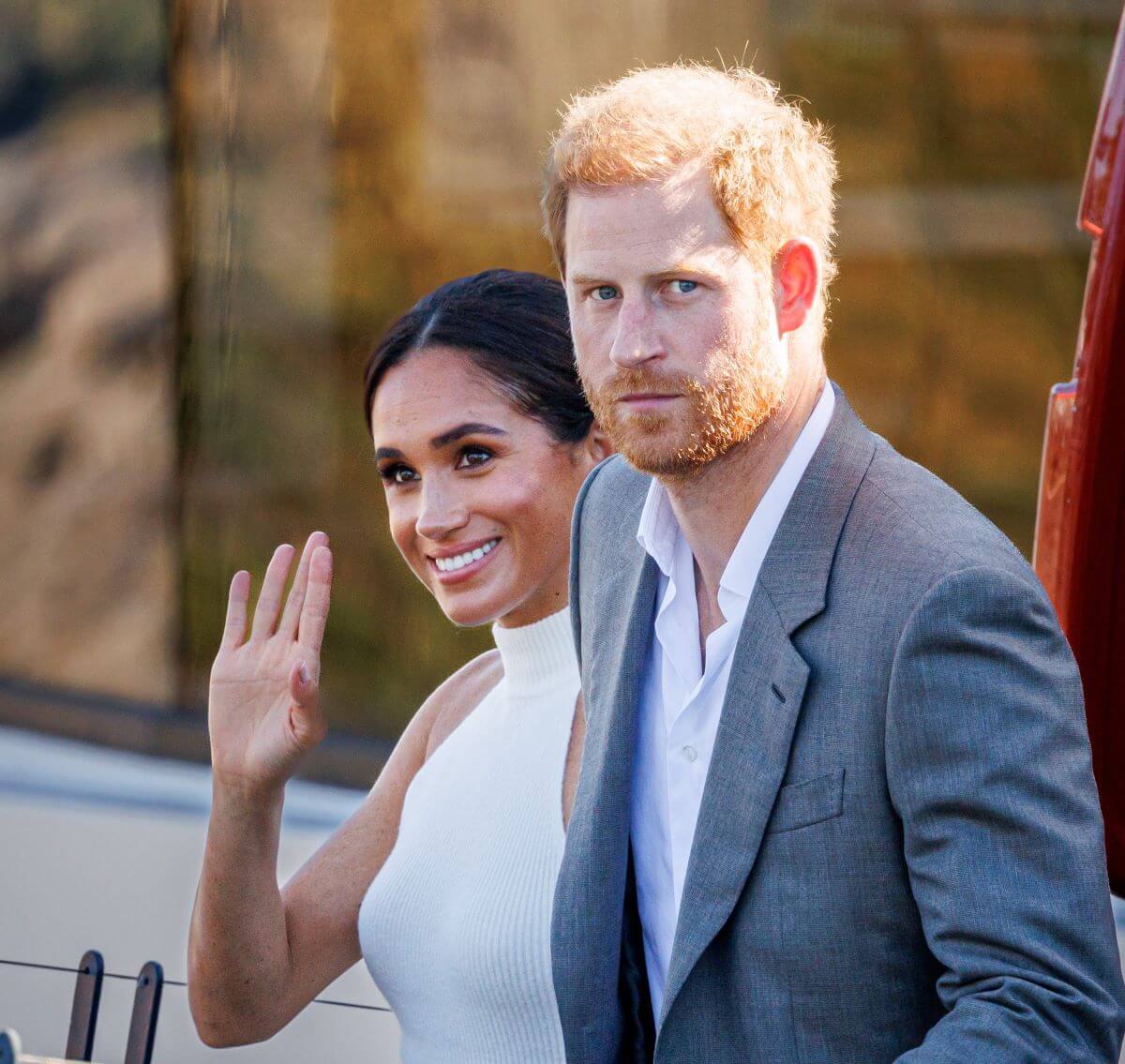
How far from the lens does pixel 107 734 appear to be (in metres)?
4.12

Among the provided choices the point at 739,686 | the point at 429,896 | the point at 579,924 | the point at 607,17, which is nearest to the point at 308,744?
the point at 429,896

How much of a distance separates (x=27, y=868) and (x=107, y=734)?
0.64 meters

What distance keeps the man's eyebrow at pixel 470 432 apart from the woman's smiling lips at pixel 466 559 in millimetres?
143

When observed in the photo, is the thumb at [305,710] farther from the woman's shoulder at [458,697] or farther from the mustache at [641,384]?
the mustache at [641,384]

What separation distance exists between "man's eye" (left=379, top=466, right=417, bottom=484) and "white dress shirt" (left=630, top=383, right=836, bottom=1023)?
0.53m

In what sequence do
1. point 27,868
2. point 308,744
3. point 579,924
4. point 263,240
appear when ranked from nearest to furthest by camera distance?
point 579,924 → point 308,744 → point 27,868 → point 263,240

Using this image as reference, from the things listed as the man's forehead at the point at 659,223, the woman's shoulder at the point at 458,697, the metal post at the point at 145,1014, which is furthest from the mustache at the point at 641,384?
the metal post at the point at 145,1014

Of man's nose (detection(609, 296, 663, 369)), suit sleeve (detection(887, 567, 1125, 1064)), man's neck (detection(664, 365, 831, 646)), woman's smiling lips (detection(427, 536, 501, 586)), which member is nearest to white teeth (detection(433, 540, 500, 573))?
woman's smiling lips (detection(427, 536, 501, 586))

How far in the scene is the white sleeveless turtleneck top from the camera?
193cm

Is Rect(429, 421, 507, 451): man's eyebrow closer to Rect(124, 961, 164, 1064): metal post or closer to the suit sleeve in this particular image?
the suit sleeve

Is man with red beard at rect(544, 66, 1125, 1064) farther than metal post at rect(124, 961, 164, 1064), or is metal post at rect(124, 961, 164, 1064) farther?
metal post at rect(124, 961, 164, 1064)

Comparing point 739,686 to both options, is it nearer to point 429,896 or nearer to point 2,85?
point 429,896

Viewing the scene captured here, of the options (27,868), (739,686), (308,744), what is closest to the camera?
(739,686)

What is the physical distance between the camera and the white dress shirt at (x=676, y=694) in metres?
1.55
